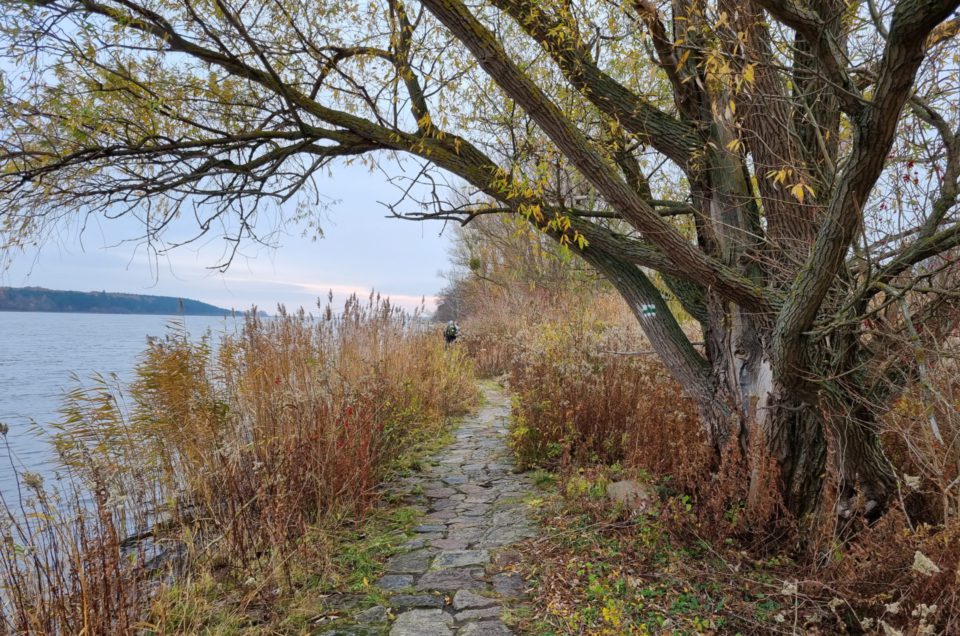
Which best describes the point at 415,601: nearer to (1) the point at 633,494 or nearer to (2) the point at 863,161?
(1) the point at 633,494

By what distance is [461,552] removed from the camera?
3.39 meters

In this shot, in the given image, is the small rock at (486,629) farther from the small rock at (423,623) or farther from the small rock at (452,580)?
the small rock at (452,580)

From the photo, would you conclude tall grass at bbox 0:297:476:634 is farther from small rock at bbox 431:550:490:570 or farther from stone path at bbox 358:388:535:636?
small rock at bbox 431:550:490:570

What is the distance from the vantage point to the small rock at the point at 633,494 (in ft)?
10.7

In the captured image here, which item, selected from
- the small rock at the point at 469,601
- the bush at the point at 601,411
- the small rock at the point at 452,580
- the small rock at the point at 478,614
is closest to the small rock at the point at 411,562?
the small rock at the point at 452,580

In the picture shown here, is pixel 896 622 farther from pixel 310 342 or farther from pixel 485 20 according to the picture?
pixel 310 342

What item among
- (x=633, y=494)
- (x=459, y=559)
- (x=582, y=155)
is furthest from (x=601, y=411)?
(x=582, y=155)

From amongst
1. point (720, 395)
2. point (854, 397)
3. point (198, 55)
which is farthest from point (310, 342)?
point (854, 397)

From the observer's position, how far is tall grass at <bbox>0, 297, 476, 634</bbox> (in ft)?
7.01

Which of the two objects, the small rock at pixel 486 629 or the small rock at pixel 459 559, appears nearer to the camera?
the small rock at pixel 486 629

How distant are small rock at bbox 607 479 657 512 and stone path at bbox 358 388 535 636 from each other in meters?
0.66

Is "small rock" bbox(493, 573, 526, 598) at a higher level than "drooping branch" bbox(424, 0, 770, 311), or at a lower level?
lower

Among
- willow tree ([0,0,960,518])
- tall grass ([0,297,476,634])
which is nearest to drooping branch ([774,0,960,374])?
willow tree ([0,0,960,518])

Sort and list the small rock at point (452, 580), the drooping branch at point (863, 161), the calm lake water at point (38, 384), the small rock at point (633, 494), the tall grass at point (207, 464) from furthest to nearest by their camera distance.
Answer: the calm lake water at point (38, 384), the small rock at point (633, 494), the small rock at point (452, 580), the tall grass at point (207, 464), the drooping branch at point (863, 161)
